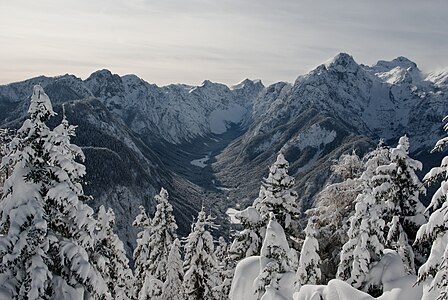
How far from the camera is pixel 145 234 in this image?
36188 mm

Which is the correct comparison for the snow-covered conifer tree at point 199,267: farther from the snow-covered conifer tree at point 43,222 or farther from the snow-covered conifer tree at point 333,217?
the snow-covered conifer tree at point 43,222

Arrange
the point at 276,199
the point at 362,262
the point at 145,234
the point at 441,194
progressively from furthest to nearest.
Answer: the point at 145,234 → the point at 276,199 → the point at 362,262 → the point at 441,194

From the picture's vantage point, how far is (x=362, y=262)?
1730cm

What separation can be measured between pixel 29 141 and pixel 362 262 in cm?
1259

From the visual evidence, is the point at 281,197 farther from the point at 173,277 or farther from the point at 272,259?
the point at 173,277

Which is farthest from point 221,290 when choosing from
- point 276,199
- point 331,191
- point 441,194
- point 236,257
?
point 441,194

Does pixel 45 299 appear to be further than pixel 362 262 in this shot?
No

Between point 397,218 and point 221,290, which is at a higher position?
point 397,218

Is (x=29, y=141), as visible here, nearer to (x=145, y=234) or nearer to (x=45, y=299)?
(x=45, y=299)

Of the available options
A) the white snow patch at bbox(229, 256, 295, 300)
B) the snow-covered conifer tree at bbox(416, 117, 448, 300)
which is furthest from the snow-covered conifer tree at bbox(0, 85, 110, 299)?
the snow-covered conifer tree at bbox(416, 117, 448, 300)

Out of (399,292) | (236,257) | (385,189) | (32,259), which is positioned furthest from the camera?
(236,257)

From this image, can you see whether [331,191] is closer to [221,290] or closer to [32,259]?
[221,290]

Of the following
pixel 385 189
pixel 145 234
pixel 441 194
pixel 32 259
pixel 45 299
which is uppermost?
pixel 441 194

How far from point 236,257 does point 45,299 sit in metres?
15.6
